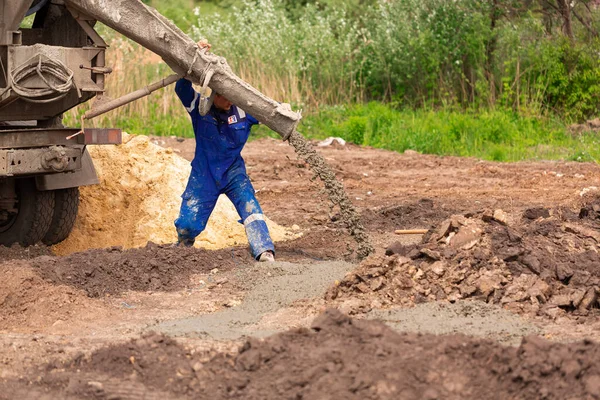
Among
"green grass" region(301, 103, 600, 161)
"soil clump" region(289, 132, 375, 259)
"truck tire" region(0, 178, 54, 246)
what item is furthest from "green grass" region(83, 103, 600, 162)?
"soil clump" region(289, 132, 375, 259)

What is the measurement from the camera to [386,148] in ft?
47.0

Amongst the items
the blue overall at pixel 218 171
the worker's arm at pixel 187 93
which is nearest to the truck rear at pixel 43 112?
the worker's arm at pixel 187 93

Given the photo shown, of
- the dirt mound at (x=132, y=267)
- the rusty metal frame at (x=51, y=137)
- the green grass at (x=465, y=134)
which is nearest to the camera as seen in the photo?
the dirt mound at (x=132, y=267)

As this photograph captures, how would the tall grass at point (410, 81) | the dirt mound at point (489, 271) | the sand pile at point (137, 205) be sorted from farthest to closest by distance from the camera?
the tall grass at point (410, 81), the sand pile at point (137, 205), the dirt mound at point (489, 271)

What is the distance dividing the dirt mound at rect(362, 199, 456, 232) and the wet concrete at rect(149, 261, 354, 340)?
71.5 inches

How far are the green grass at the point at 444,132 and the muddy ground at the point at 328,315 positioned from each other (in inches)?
146

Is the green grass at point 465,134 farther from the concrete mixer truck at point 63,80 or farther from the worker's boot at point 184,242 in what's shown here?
the concrete mixer truck at point 63,80

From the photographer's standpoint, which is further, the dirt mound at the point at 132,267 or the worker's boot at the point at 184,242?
the worker's boot at the point at 184,242

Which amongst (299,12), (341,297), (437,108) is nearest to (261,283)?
(341,297)

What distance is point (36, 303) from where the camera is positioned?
6.27 metres

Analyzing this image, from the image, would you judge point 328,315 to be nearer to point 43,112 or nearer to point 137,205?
point 43,112

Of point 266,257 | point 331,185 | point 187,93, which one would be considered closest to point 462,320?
point 331,185

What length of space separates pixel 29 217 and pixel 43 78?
161 centimetres

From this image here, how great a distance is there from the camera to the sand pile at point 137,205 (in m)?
8.77
